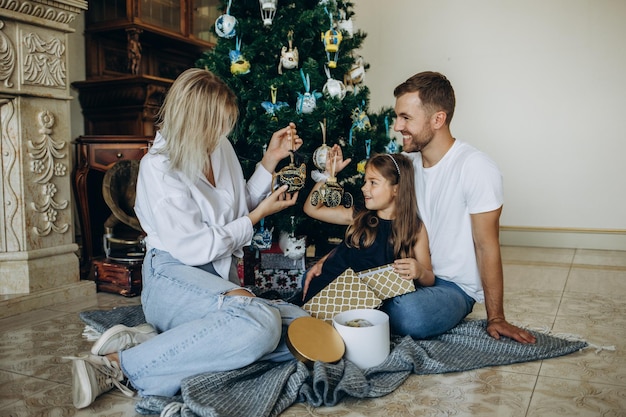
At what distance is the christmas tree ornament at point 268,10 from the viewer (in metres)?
2.20

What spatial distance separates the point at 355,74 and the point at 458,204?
0.85m

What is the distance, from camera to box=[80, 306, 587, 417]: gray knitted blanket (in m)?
1.44

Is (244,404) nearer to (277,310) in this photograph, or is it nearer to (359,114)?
(277,310)

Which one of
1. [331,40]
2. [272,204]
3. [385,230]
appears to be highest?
[331,40]

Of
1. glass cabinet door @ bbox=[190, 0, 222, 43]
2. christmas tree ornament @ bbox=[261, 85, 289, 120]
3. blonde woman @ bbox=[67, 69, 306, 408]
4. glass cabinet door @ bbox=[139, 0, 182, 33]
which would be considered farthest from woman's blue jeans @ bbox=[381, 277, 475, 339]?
glass cabinet door @ bbox=[190, 0, 222, 43]

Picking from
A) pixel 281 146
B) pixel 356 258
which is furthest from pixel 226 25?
pixel 356 258

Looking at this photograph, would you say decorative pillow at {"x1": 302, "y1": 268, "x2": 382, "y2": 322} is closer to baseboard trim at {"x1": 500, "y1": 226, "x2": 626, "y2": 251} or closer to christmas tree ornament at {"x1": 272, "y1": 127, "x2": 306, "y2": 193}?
christmas tree ornament at {"x1": 272, "y1": 127, "x2": 306, "y2": 193}

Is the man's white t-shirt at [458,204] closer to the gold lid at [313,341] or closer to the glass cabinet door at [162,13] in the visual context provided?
the gold lid at [313,341]

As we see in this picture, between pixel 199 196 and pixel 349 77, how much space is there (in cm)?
103

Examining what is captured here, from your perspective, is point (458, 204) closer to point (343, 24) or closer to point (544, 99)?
point (343, 24)

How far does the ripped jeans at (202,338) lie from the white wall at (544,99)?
3.18 metres

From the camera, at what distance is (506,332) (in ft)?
6.39

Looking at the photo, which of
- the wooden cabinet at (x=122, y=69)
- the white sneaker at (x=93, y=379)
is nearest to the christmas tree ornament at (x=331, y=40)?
the white sneaker at (x=93, y=379)

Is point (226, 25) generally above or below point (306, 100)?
above
